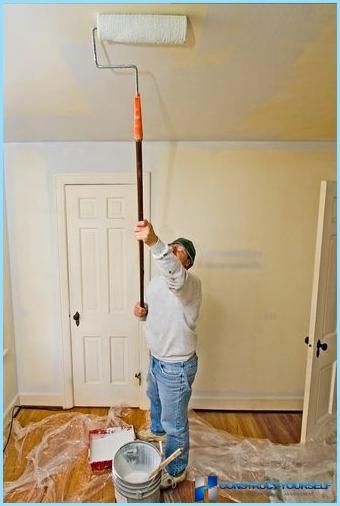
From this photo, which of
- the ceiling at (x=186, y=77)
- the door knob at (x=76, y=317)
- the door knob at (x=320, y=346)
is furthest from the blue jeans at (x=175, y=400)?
the ceiling at (x=186, y=77)

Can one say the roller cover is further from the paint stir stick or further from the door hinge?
the door hinge

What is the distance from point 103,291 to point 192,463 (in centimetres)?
132

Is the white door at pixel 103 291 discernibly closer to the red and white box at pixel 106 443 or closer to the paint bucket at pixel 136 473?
the red and white box at pixel 106 443

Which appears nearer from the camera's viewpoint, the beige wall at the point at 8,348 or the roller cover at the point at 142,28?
the roller cover at the point at 142,28

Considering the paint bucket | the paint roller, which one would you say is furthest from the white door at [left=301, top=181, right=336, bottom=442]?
the paint roller

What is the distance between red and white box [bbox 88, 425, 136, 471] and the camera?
6.55 ft

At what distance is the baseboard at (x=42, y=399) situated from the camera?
266 cm

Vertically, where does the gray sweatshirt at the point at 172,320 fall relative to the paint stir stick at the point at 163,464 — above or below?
above

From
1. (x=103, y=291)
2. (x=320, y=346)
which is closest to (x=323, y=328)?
(x=320, y=346)

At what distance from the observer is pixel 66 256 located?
97.9 inches

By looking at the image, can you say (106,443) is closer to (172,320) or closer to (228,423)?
(228,423)

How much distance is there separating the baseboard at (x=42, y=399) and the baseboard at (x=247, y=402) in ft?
3.59

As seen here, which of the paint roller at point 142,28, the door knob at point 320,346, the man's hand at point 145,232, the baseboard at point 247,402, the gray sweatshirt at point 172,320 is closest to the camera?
the paint roller at point 142,28

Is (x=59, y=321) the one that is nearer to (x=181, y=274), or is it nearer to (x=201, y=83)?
(x=181, y=274)
